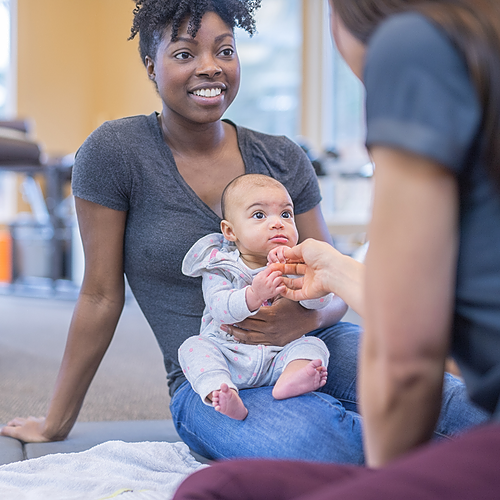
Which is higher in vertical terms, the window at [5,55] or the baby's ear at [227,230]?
the window at [5,55]

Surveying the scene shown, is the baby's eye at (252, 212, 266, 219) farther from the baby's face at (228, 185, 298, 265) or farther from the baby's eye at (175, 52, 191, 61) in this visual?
the baby's eye at (175, 52, 191, 61)

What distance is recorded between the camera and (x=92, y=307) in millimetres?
1364

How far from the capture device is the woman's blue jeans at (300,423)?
1.08m

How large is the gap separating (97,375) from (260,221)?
1.29 metres

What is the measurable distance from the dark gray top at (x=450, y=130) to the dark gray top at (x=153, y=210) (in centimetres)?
78

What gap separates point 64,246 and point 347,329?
12.9 feet

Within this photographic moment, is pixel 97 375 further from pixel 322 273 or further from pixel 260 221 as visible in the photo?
pixel 322 273

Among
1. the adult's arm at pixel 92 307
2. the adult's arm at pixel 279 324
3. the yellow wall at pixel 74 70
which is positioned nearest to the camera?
the adult's arm at pixel 279 324

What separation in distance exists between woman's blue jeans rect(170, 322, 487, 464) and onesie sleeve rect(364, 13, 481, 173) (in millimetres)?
659

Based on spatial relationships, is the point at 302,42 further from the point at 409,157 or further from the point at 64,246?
the point at 409,157

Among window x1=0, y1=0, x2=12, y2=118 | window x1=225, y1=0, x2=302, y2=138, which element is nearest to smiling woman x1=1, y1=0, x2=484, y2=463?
window x1=0, y1=0, x2=12, y2=118

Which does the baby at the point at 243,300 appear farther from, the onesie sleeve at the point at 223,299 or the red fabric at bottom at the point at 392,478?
the red fabric at bottom at the point at 392,478

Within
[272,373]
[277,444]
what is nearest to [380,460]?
[277,444]

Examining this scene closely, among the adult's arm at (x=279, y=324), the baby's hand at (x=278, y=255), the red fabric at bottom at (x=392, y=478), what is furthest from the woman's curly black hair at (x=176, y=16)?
the red fabric at bottom at (x=392, y=478)
